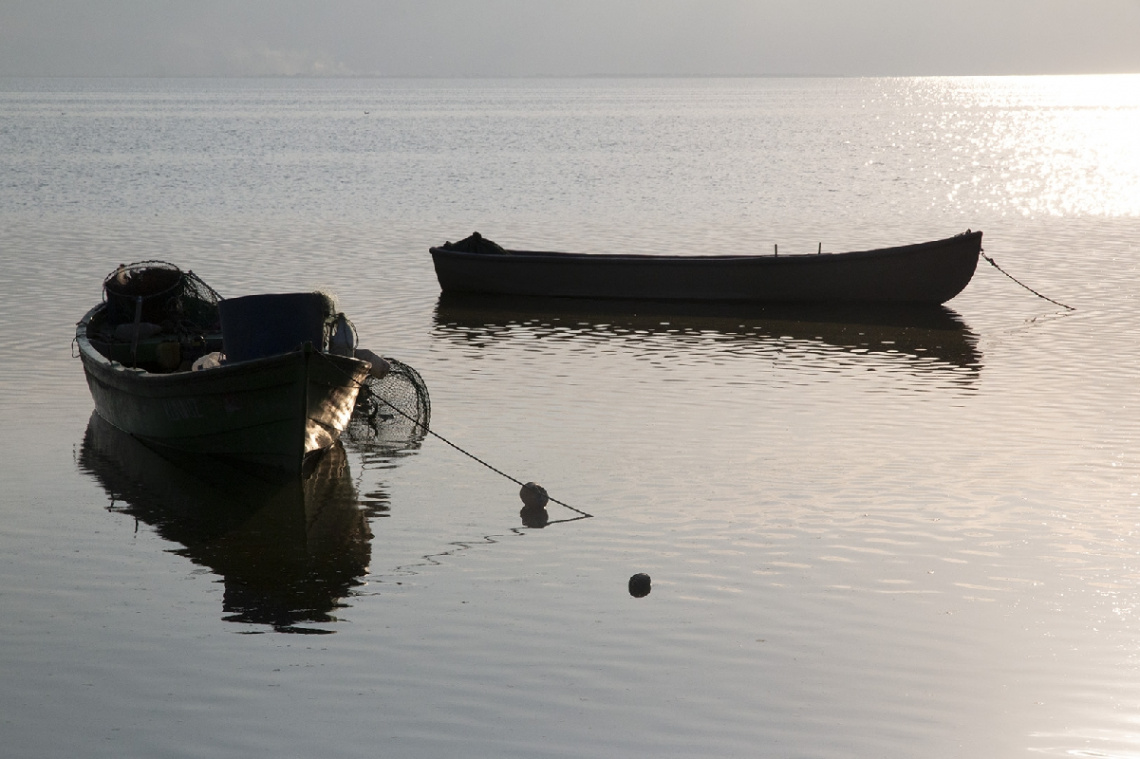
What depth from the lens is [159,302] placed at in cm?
1831

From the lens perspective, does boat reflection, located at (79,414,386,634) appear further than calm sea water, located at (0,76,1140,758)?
Yes

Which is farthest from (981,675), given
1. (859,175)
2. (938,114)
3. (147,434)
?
(938,114)

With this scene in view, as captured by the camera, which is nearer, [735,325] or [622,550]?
[622,550]

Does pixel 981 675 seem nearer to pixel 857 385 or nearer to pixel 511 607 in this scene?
pixel 511 607

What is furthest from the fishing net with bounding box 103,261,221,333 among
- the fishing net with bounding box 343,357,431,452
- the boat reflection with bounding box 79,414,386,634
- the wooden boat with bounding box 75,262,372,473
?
the fishing net with bounding box 343,357,431,452

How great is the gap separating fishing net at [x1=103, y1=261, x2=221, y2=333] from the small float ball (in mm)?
7005

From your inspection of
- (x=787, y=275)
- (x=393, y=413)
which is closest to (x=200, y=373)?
(x=393, y=413)

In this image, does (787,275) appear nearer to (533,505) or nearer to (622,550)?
(533,505)

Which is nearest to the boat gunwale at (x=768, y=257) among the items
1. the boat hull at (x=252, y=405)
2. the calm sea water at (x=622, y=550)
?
the calm sea water at (x=622, y=550)

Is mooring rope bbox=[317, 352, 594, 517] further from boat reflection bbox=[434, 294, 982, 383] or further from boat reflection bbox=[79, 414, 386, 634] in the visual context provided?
boat reflection bbox=[434, 294, 982, 383]

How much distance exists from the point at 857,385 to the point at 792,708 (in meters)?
10.2

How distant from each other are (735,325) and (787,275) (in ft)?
6.85

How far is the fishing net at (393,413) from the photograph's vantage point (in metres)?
15.3

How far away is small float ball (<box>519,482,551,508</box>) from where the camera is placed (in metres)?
12.3
